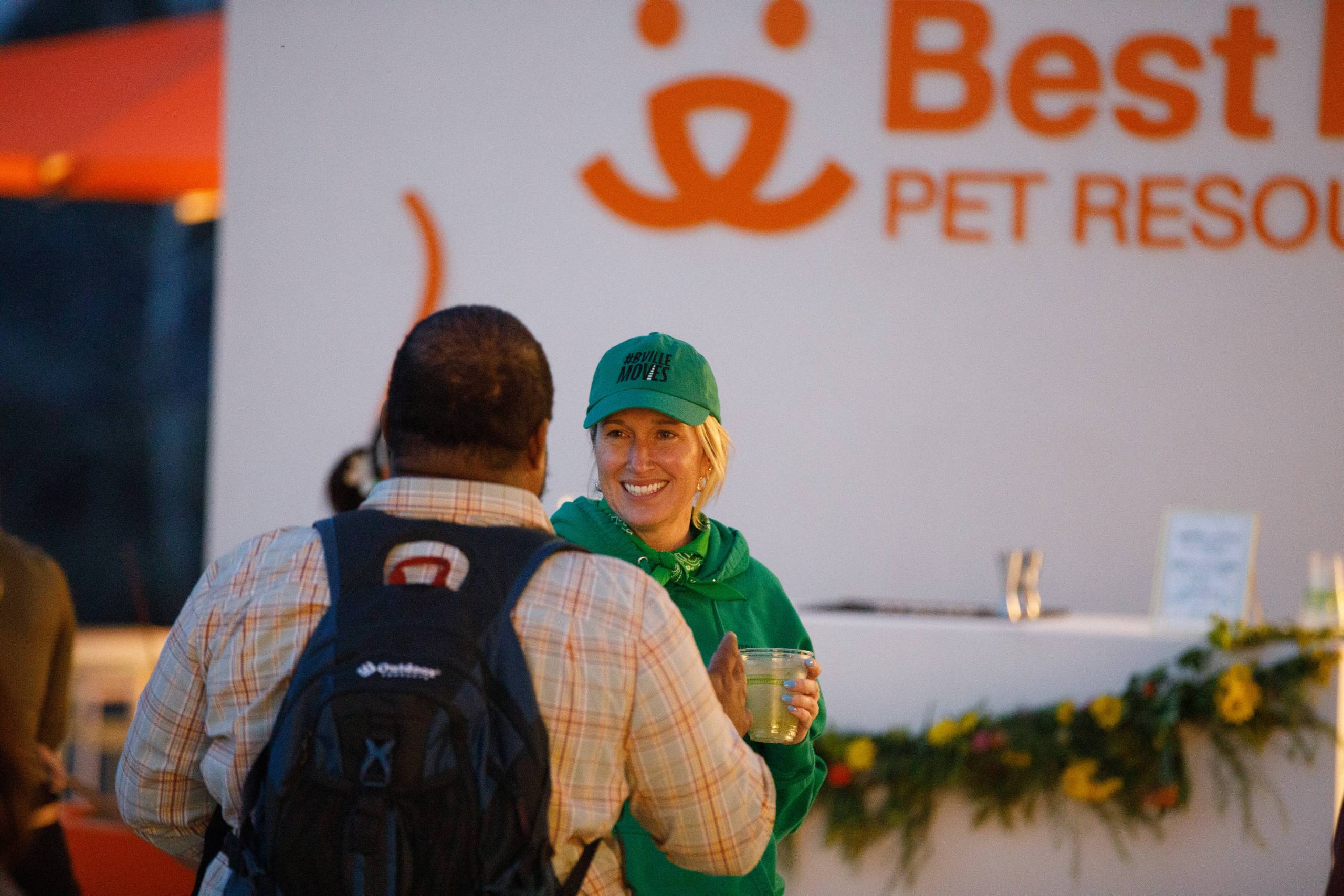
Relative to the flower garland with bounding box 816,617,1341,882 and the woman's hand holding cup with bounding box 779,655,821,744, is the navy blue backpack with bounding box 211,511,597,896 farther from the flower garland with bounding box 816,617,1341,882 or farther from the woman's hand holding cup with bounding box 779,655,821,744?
the flower garland with bounding box 816,617,1341,882

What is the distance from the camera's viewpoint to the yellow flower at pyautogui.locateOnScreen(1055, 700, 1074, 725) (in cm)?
317

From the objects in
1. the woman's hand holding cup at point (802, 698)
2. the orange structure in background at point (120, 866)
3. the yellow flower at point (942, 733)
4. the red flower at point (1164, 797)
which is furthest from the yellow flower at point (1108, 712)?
the orange structure in background at point (120, 866)

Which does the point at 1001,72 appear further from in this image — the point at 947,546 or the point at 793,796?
the point at 793,796

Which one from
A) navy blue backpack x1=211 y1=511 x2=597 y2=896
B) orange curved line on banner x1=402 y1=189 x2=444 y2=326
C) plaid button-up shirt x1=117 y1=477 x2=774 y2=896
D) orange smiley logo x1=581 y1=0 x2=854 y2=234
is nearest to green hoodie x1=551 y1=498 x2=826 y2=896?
plaid button-up shirt x1=117 y1=477 x2=774 y2=896

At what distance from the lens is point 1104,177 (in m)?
4.77

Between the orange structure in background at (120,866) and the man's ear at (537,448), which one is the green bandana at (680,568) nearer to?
the man's ear at (537,448)

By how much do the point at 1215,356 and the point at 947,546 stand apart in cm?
105

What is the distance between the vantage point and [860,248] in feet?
16.0

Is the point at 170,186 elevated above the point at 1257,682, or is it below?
above

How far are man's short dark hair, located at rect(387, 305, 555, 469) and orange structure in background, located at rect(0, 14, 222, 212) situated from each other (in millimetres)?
4594

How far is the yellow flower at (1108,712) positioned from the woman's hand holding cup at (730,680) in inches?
68.7

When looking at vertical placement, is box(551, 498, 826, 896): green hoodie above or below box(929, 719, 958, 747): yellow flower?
above

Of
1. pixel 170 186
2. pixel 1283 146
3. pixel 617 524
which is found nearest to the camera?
pixel 617 524

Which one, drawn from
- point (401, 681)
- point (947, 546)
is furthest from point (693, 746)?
point (947, 546)
